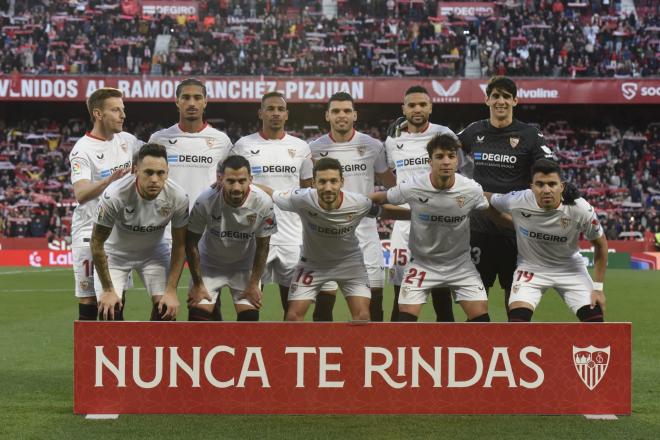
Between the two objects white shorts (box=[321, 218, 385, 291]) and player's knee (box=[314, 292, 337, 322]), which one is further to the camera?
white shorts (box=[321, 218, 385, 291])

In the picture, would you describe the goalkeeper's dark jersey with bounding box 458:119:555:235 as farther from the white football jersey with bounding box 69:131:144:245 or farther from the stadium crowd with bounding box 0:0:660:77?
the stadium crowd with bounding box 0:0:660:77

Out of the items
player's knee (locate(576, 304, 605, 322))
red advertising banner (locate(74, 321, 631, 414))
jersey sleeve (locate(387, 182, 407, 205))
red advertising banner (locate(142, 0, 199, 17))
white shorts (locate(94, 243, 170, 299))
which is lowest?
red advertising banner (locate(74, 321, 631, 414))

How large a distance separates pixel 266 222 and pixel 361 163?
1356 millimetres

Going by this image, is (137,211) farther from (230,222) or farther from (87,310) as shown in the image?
(87,310)

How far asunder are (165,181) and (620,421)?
10.9ft

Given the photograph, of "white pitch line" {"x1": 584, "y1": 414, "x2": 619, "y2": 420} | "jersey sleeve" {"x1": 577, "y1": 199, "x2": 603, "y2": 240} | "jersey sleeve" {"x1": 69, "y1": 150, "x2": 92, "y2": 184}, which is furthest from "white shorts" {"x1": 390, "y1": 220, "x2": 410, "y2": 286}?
"jersey sleeve" {"x1": 69, "y1": 150, "x2": 92, "y2": 184}

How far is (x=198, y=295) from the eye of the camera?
257 inches

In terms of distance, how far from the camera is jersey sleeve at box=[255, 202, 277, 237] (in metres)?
6.49

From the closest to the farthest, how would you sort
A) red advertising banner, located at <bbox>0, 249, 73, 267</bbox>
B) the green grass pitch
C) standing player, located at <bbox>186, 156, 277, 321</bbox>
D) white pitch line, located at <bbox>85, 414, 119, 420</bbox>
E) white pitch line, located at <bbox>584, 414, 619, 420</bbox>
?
the green grass pitch < white pitch line, located at <bbox>85, 414, 119, 420</bbox> < white pitch line, located at <bbox>584, 414, 619, 420</bbox> < standing player, located at <bbox>186, 156, 277, 321</bbox> < red advertising banner, located at <bbox>0, 249, 73, 267</bbox>

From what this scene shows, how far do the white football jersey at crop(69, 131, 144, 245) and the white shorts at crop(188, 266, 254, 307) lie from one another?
0.94 m

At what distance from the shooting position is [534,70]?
98.3 ft

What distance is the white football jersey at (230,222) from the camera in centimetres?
645

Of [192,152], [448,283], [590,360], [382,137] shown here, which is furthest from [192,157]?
[382,137]

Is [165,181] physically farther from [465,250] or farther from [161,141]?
[465,250]
